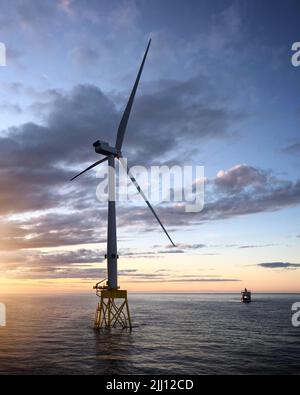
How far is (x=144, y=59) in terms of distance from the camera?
81688mm

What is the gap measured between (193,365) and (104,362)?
44.3ft

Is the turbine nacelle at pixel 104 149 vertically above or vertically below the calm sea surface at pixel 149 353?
above

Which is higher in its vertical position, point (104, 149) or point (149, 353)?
point (104, 149)

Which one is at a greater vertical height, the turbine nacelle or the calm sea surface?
the turbine nacelle

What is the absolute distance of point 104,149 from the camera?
81.2 meters

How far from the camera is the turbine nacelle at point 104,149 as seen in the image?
8081cm

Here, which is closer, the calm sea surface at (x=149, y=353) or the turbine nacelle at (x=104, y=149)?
the calm sea surface at (x=149, y=353)

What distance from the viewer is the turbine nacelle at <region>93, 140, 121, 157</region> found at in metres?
80.8

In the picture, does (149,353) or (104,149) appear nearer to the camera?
(149,353)

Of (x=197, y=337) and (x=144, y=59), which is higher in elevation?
(x=144, y=59)

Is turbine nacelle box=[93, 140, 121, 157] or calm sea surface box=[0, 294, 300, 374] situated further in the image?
turbine nacelle box=[93, 140, 121, 157]
